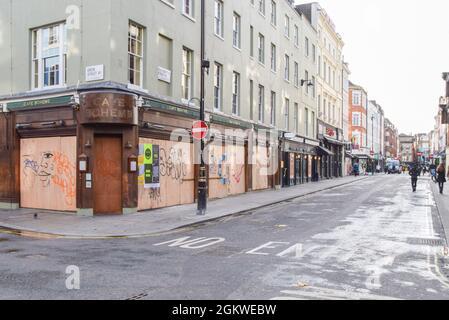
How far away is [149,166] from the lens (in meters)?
16.3

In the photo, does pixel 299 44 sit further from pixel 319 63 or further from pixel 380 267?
pixel 380 267

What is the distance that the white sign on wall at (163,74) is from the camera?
1688cm

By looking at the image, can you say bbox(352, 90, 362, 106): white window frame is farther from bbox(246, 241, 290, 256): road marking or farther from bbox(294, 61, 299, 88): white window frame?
bbox(246, 241, 290, 256): road marking

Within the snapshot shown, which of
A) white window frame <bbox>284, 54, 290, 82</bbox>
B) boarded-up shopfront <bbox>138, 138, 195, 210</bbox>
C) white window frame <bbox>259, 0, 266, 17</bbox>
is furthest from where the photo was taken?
white window frame <bbox>284, 54, 290, 82</bbox>

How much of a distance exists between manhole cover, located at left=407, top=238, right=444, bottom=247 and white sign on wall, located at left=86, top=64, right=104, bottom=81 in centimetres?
1061

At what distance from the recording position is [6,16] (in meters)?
17.3

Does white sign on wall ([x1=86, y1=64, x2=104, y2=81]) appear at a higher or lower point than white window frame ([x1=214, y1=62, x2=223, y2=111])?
lower

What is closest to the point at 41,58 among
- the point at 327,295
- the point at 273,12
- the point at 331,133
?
the point at 327,295

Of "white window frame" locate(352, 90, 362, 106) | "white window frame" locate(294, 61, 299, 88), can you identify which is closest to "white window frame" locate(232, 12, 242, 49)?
"white window frame" locate(294, 61, 299, 88)

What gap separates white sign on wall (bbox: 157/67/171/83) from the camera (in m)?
16.9

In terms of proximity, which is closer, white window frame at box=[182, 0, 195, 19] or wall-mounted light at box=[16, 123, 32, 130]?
wall-mounted light at box=[16, 123, 32, 130]
